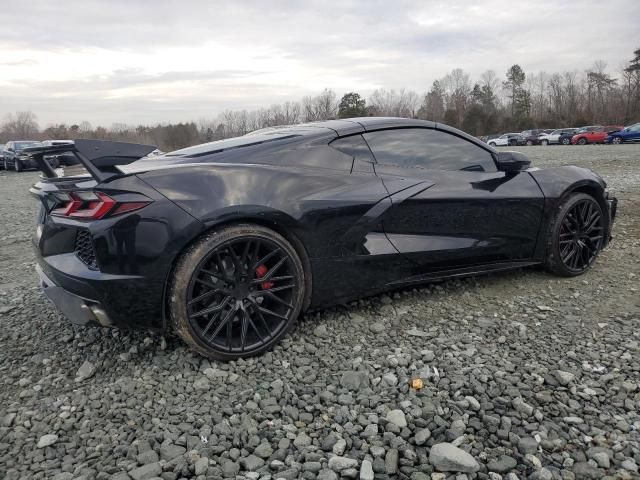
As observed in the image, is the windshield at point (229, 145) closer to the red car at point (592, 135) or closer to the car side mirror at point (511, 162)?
the car side mirror at point (511, 162)

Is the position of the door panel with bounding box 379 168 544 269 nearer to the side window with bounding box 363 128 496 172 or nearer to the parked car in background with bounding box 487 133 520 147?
the side window with bounding box 363 128 496 172

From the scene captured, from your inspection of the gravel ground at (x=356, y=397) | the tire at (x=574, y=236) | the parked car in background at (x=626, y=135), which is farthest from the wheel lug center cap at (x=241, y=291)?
the parked car in background at (x=626, y=135)

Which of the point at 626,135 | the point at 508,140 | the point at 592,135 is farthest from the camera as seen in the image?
the point at 508,140

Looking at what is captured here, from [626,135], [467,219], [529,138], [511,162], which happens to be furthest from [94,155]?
[529,138]

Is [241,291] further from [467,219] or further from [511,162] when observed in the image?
[511,162]

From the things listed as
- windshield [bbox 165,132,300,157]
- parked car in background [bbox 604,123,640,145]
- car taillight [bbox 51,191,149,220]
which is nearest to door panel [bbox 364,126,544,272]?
windshield [bbox 165,132,300,157]

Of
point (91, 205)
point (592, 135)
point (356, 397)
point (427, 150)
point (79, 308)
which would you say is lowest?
point (356, 397)

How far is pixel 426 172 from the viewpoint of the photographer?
339cm

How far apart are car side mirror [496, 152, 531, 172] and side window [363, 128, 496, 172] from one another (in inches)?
2.3

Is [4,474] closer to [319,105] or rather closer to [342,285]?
[342,285]

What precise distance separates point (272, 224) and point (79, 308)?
3.75ft

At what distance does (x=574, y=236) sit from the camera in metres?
3.97

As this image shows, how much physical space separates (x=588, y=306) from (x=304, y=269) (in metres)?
2.05

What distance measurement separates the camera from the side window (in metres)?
3.33
